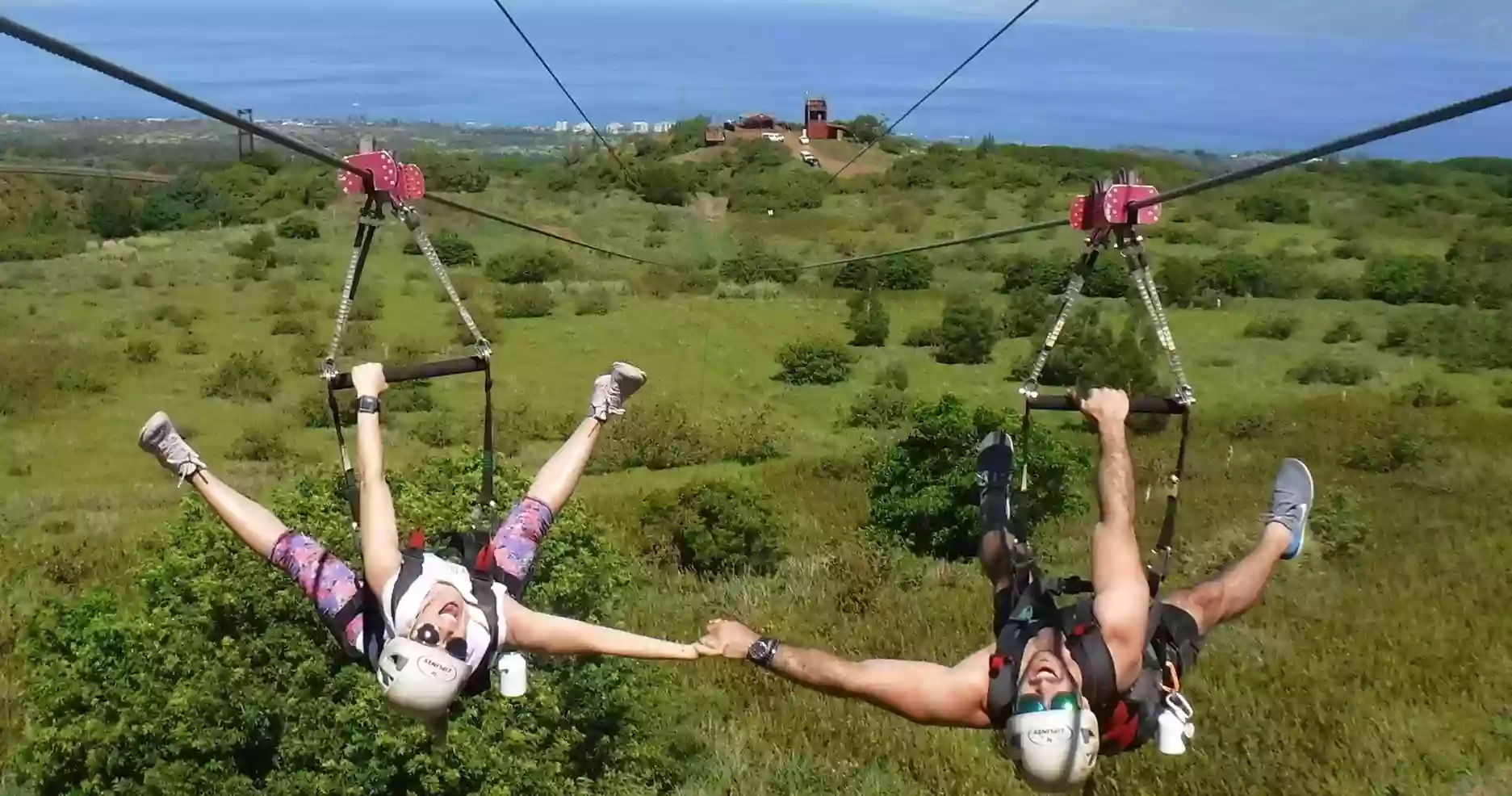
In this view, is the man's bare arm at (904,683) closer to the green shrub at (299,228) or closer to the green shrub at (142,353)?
the green shrub at (142,353)

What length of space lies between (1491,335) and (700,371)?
17.3 m

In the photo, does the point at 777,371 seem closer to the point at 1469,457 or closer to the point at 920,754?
the point at 1469,457

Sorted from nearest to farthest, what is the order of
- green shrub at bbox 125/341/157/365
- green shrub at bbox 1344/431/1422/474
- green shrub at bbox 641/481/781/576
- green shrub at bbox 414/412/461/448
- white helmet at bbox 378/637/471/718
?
white helmet at bbox 378/637/471/718 < green shrub at bbox 641/481/781/576 < green shrub at bbox 1344/431/1422/474 < green shrub at bbox 414/412/461/448 < green shrub at bbox 125/341/157/365

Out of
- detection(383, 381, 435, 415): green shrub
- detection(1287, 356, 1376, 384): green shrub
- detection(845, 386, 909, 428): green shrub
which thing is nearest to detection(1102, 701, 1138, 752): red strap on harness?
detection(845, 386, 909, 428): green shrub

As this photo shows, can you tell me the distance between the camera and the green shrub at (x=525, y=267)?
3753cm

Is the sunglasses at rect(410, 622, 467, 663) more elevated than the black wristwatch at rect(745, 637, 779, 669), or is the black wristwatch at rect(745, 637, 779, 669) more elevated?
the sunglasses at rect(410, 622, 467, 663)

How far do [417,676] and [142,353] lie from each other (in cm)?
2568

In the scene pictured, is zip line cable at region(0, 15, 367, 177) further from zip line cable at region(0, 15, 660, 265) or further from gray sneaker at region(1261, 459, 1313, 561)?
gray sneaker at region(1261, 459, 1313, 561)

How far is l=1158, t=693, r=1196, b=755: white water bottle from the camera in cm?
475

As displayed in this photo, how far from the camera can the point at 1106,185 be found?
4672 mm

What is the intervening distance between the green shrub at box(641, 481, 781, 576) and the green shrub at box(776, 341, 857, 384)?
10908 mm

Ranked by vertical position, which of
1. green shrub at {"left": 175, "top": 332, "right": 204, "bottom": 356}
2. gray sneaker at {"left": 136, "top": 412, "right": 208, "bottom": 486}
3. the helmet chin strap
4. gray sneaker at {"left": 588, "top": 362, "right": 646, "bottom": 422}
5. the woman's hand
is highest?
the woman's hand

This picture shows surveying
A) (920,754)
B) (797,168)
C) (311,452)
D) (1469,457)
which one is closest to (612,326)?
(311,452)

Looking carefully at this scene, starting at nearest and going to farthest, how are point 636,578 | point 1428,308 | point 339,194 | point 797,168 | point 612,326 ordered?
1. point 636,578
2. point 612,326
3. point 1428,308
4. point 797,168
5. point 339,194
